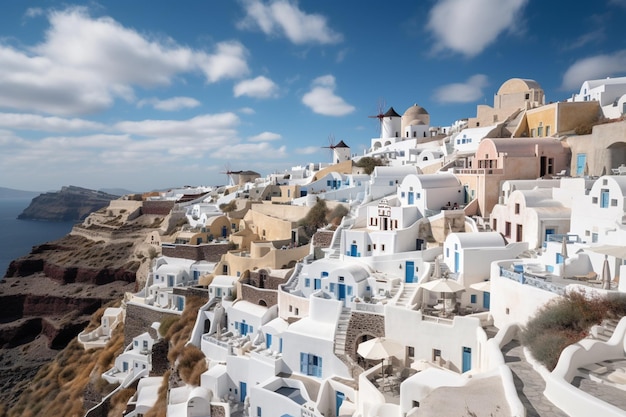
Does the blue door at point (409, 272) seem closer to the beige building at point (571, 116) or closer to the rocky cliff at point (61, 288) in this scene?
the beige building at point (571, 116)

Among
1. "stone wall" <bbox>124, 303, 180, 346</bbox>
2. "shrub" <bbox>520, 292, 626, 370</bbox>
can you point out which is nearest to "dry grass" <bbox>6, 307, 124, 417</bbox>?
"stone wall" <bbox>124, 303, 180, 346</bbox>

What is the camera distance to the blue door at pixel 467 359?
1495 cm

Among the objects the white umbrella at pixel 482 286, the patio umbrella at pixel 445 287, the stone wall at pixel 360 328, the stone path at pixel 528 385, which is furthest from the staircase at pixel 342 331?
the stone path at pixel 528 385

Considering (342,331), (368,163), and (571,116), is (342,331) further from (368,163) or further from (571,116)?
(368,163)

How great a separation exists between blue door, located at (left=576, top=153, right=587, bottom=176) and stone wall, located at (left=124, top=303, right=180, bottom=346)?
26384 millimetres

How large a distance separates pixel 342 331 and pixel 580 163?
16318 millimetres

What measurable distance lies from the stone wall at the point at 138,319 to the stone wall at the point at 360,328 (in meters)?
15.8

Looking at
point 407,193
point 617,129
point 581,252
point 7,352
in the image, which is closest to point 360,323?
point 581,252

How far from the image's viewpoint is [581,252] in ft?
48.0

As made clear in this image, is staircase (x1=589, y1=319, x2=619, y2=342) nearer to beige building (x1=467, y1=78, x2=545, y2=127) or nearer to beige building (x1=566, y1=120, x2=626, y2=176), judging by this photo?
beige building (x1=566, y1=120, x2=626, y2=176)

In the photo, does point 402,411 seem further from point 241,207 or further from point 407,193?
point 241,207

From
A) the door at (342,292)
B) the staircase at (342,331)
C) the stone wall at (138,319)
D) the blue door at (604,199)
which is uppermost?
the blue door at (604,199)

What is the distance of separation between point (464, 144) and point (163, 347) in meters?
27.6

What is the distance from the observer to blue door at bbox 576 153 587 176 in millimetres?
23312
